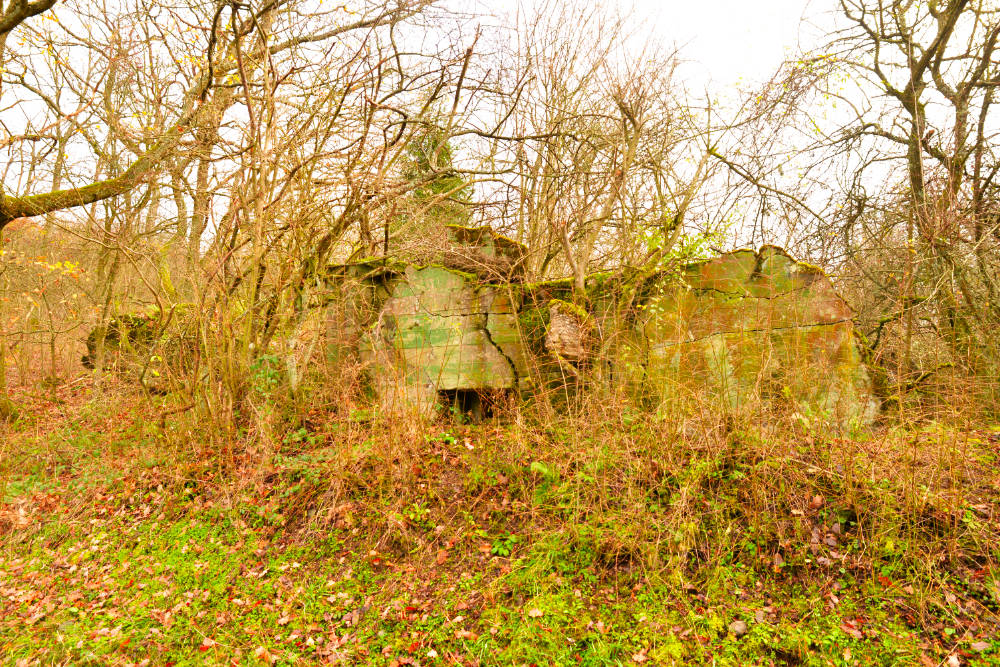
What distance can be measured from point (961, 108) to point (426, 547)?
780 centimetres

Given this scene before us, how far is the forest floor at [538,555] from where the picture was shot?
3488 millimetres

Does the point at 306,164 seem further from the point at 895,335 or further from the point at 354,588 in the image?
the point at 895,335

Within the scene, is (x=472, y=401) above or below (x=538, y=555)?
above

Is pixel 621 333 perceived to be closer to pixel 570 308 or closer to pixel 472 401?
pixel 570 308

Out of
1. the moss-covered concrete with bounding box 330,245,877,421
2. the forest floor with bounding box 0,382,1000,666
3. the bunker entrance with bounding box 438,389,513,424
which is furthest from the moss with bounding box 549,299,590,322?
the forest floor with bounding box 0,382,1000,666

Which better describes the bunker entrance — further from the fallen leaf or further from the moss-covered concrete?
the fallen leaf

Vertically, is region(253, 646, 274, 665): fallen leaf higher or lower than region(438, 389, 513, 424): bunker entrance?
lower

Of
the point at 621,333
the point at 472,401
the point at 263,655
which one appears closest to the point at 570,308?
the point at 621,333

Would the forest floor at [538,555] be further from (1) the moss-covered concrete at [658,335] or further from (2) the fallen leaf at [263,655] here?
(1) the moss-covered concrete at [658,335]

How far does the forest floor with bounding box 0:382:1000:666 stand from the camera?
3.49 meters

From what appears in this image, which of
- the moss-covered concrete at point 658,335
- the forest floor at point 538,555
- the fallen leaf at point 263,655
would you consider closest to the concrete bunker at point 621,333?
the moss-covered concrete at point 658,335

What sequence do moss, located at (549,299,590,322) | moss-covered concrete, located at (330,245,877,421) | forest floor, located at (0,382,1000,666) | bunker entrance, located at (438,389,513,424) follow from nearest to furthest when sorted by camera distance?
forest floor, located at (0,382,1000,666) < moss-covered concrete, located at (330,245,877,421) < moss, located at (549,299,590,322) < bunker entrance, located at (438,389,513,424)

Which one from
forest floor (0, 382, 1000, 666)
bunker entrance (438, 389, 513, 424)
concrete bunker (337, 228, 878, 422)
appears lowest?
forest floor (0, 382, 1000, 666)

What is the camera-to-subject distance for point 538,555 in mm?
4230
